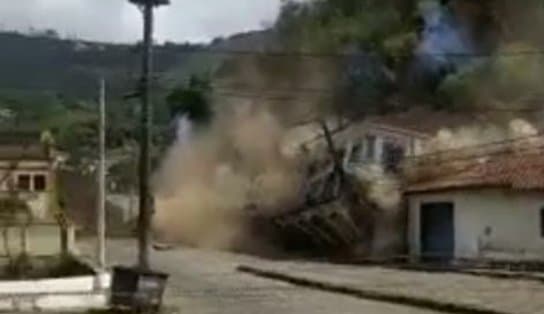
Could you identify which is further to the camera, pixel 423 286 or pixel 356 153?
pixel 356 153

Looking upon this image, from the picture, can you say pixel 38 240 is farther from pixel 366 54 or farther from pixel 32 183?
pixel 366 54

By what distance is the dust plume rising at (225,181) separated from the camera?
52.7 meters

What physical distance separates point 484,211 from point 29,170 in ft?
65.1

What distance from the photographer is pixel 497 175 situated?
129 feet

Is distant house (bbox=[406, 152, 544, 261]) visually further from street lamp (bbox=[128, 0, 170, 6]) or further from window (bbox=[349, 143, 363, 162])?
street lamp (bbox=[128, 0, 170, 6])

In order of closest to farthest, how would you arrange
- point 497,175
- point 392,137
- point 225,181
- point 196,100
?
1. point 497,175
2. point 392,137
3. point 225,181
4. point 196,100

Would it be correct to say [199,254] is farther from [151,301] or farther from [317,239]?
[151,301]

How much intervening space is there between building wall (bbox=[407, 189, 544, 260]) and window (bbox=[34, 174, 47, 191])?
16825mm

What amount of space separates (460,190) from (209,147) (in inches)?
866

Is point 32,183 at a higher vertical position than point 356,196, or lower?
higher

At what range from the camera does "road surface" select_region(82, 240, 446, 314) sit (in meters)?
24.3

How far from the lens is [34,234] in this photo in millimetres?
41875

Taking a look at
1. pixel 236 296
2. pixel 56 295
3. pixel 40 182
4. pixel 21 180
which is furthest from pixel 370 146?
pixel 56 295

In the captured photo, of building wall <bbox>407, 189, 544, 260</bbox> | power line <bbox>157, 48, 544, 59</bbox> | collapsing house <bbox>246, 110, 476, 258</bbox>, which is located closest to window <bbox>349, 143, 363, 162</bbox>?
collapsing house <bbox>246, 110, 476, 258</bbox>
